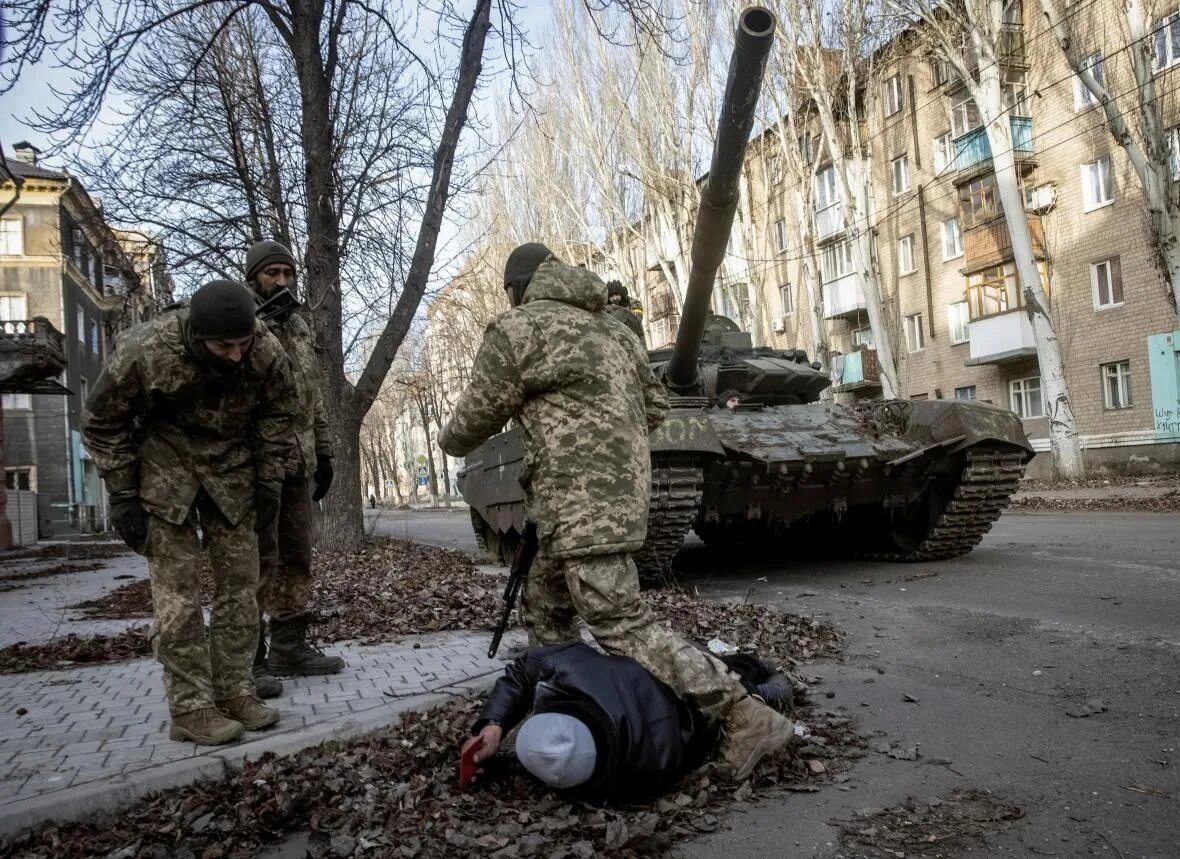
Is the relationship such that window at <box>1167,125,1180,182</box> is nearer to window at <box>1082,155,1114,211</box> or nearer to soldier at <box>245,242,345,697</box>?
window at <box>1082,155,1114,211</box>

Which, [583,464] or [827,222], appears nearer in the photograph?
[583,464]

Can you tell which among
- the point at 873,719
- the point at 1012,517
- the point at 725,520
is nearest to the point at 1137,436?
the point at 1012,517

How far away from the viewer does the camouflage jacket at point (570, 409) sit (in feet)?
10.6

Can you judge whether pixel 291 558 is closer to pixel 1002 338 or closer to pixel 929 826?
pixel 929 826

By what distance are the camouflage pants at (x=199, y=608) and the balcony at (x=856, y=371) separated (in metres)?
27.1

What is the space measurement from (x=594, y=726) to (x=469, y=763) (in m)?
0.40

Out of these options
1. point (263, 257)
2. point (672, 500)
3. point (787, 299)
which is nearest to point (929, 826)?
point (263, 257)

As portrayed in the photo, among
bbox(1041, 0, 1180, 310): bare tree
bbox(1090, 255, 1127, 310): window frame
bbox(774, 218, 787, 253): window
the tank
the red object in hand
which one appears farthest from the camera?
bbox(774, 218, 787, 253): window

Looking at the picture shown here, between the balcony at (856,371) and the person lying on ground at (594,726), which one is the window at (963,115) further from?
the person lying on ground at (594,726)

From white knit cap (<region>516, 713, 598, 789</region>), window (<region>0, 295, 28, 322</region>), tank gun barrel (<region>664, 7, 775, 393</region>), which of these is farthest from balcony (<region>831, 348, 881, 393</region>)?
white knit cap (<region>516, 713, 598, 789</region>)

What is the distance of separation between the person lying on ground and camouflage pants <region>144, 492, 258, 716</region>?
47.3 inches

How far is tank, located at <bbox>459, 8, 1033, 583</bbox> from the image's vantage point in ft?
23.8

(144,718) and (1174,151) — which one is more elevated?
(1174,151)

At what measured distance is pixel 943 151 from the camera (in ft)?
90.2
